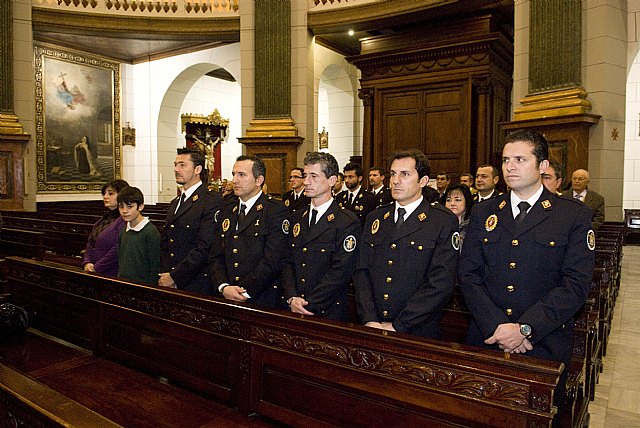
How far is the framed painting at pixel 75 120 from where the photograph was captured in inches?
444

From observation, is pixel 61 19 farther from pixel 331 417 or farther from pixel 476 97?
pixel 331 417

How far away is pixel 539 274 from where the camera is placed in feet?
7.01

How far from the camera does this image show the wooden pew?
1636 millimetres

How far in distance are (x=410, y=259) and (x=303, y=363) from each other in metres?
0.71

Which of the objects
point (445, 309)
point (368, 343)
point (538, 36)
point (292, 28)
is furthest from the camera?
point (292, 28)

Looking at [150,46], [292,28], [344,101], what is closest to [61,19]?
[150,46]

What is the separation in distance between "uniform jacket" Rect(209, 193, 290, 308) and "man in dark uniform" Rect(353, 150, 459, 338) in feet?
2.07

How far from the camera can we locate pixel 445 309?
290 cm

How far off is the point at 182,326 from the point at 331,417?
907mm

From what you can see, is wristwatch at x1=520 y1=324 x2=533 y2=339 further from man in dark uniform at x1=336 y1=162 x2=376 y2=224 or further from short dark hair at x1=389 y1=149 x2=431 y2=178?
man in dark uniform at x1=336 y1=162 x2=376 y2=224

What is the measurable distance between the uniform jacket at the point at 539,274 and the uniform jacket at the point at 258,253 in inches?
45.2

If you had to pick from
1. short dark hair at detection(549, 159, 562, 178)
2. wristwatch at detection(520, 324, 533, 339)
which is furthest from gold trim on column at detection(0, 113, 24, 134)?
wristwatch at detection(520, 324, 533, 339)

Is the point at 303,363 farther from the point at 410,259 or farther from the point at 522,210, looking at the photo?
the point at 522,210

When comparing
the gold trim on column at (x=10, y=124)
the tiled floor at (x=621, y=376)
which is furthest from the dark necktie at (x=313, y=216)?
the gold trim on column at (x=10, y=124)
